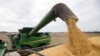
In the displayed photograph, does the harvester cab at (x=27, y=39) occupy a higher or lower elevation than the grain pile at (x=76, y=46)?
lower

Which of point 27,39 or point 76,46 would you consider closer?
point 76,46

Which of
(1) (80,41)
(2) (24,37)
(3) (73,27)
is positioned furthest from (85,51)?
(2) (24,37)

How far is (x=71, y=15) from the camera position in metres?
4.09

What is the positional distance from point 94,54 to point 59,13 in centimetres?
123

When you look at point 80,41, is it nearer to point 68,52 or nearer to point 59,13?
point 68,52

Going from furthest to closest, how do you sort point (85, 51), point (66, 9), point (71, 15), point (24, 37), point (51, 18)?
point (24, 37), point (51, 18), point (66, 9), point (71, 15), point (85, 51)

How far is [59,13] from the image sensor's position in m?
4.49

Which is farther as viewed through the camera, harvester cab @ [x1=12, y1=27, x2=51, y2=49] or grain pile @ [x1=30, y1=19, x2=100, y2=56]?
harvester cab @ [x1=12, y1=27, x2=51, y2=49]

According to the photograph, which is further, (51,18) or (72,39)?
(51,18)

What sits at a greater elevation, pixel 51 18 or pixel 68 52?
pixel 51 18

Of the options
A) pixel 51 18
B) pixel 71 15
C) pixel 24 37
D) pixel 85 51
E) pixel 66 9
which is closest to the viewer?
pixel 85 51

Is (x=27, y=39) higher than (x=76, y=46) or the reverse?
the reverse

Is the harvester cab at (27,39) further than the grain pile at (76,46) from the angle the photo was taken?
Yes

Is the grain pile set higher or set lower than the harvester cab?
higher
